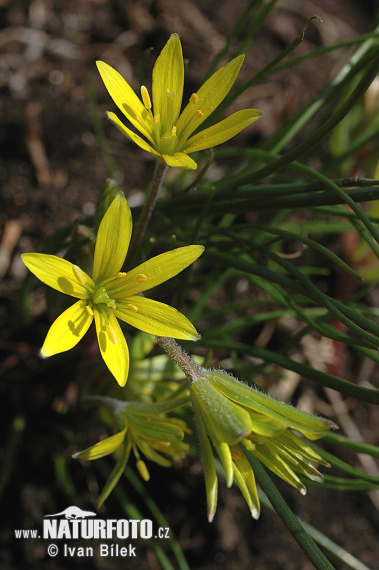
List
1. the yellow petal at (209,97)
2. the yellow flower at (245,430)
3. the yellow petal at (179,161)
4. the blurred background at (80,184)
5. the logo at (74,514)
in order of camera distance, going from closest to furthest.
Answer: the yellow flower at (245,430), the yellow petal at (179,161), the yellow petal at (209,97), the logo at (74,514), the blurred background at (80,184)

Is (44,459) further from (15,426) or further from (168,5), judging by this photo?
(168,5)

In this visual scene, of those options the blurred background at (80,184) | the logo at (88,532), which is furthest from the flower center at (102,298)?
the logo at (88,532)

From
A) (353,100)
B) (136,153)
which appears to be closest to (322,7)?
(136,153)

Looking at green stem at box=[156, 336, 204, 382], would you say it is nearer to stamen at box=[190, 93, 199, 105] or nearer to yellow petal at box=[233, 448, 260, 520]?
yellow petal at box=[233, 448, 260, 520]

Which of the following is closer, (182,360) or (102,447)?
(182,360)

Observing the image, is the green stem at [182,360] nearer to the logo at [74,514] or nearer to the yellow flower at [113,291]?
the yellow flower at [113,291]

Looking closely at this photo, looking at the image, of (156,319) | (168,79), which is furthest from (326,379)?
(168,79)

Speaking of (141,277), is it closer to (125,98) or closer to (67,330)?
(67,330)
